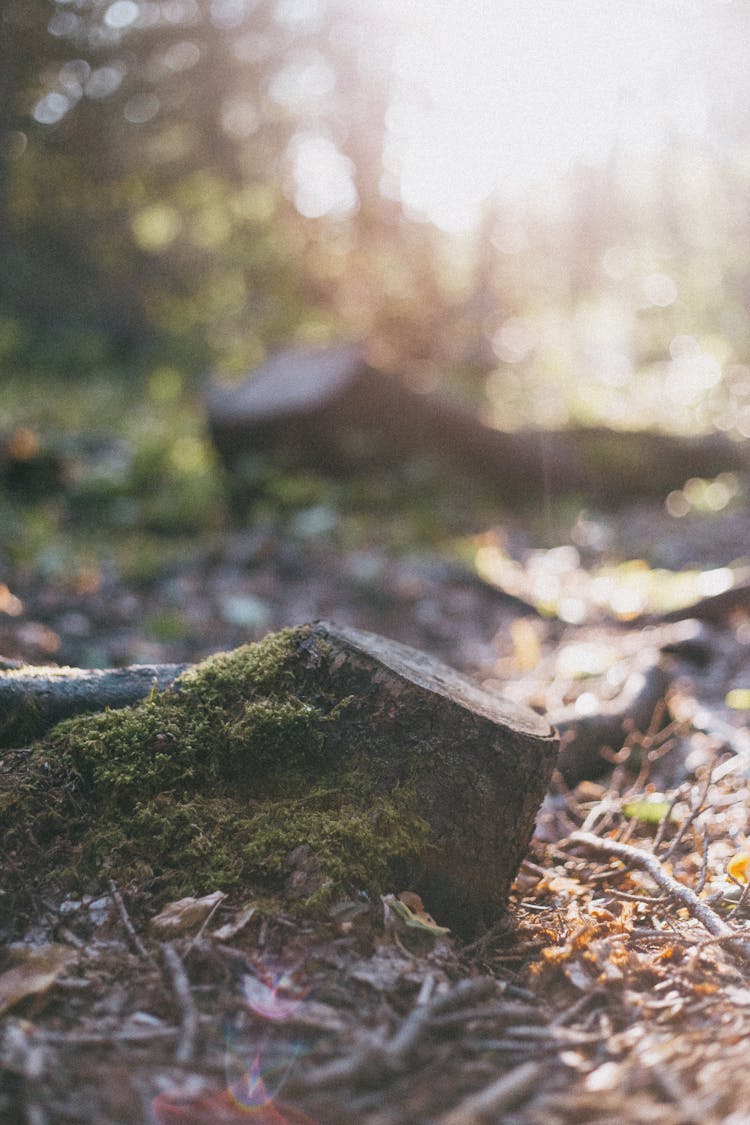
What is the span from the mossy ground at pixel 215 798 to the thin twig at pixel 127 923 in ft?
0.11

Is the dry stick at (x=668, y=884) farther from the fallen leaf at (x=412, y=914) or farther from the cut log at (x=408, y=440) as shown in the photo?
the cut log at (x=408, y=440)

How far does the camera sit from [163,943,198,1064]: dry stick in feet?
4.97

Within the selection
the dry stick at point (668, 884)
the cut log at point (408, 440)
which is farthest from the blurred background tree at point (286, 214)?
the dry stick at point (668, 884)

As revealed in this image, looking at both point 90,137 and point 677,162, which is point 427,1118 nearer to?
point 90,137

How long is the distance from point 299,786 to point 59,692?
2.47 ft

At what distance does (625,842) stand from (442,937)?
110 centimetres

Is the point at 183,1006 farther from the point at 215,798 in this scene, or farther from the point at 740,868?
the point at 740,868

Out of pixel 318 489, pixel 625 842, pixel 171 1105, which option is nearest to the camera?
pixel 171 1105

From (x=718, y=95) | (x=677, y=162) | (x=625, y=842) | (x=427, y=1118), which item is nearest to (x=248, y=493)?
(x=625, y=842)

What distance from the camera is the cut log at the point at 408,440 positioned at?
Result: 826cm

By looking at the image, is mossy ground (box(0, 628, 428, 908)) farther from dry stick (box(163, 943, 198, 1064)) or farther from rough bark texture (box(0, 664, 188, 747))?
dry stick (box(163, 943, 198, 1064))

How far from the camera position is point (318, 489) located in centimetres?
792

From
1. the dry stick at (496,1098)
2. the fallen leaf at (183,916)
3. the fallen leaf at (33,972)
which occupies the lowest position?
the dry stick at (496,1098)

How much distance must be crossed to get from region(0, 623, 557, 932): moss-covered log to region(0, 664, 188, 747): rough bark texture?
91mm
